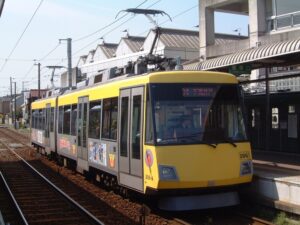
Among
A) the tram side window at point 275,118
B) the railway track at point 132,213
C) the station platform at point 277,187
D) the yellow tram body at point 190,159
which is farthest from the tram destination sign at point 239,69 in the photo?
the railway track at point 132,213

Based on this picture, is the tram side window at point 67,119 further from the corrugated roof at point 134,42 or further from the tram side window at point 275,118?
the corrugated roof at point 134,42

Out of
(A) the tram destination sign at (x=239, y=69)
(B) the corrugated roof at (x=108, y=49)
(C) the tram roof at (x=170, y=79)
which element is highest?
(B) the corrugated roof at (x=108, y=49)

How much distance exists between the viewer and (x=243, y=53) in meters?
14.5

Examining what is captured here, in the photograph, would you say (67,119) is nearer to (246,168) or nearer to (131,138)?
(131,138)

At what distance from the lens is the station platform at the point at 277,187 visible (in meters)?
10.3

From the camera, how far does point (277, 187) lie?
431 inches

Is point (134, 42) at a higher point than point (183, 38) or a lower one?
higher

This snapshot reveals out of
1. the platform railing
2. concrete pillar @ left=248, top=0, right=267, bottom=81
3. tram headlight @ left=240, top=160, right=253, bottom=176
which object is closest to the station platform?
tram headlight @ left=240, top=160, right=253, bottom=176

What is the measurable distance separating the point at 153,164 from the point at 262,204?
2.67m

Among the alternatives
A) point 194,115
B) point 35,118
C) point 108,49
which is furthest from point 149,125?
point 108,49

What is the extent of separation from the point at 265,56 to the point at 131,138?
4.26 meters

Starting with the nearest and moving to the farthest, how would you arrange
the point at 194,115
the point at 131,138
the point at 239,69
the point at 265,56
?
the point at 194,115 → the point at 131,138 → the point at 265,56 → the point at 239,69

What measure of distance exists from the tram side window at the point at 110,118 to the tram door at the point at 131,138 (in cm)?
46

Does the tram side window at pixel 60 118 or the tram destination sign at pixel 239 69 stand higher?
the tram destination sign at pixel 239 69
